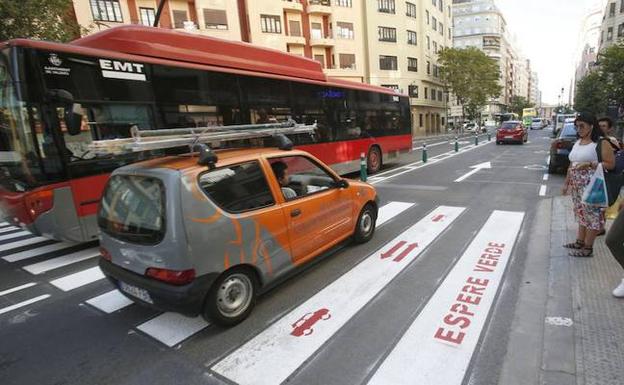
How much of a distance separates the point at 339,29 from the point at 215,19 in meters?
14.9

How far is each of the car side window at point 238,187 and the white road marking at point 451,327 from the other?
1881mm

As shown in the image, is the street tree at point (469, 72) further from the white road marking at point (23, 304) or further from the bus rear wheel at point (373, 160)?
the white road marking at point (23, 304)

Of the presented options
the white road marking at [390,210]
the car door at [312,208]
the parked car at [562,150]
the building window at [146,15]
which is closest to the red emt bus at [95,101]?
the car door at [312,208]

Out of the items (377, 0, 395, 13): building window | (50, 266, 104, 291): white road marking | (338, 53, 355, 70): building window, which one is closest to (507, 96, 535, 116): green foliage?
(377, 0, 395, 13): building window

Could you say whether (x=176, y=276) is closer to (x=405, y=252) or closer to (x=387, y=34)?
(x=405, y=252)

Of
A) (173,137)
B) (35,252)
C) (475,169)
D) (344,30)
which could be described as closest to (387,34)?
(344,30)

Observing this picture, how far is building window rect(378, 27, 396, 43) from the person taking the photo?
141 ft

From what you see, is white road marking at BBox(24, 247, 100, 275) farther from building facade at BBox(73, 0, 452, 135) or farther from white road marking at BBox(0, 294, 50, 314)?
building facade at BBox(73, 0, 452, 135)

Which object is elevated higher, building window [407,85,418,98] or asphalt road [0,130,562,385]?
building window [407,85,418,98]

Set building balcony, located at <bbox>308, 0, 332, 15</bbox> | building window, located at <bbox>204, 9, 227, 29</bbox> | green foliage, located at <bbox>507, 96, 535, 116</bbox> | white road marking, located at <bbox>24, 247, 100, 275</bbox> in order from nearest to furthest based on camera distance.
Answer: white road marking, located at <bbox>24, 247, 100, 275</bbox>, building window, located at <bbox>204, 9, 227, 29</bbox>, building balcony, located at <bbox>308, 0, 332, 15</bbox>, green foliage, located at <bbox>507, 96, 535, 116</bbox>

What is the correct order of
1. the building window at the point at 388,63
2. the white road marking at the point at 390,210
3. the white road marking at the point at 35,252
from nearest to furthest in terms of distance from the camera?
the white road marking at the point at 35,252
the white road marking at the point at 390,210
the building window at the point at 388,63

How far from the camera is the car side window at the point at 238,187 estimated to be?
10.3 ft

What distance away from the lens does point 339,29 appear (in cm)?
3894

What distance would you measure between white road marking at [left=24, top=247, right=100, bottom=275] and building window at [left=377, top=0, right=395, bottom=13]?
150 feet
